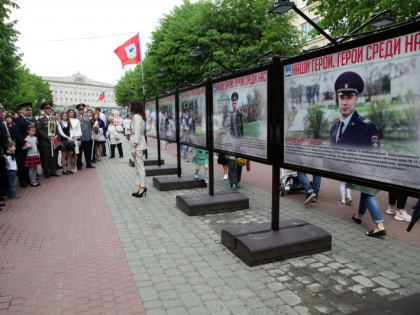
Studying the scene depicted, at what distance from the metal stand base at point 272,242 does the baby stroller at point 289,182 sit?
2917mm

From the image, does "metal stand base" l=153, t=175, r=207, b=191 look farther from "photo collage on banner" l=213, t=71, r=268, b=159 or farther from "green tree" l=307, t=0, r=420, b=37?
"green tree" l=307, t=0, r=420, b=37

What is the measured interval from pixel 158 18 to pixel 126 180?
75.2ft

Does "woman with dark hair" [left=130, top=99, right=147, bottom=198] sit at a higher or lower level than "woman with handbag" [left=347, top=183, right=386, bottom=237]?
higher

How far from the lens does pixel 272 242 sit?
421 cm

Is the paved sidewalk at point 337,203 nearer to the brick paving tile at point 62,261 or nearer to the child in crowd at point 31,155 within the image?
the brick paving tile at point 62,261

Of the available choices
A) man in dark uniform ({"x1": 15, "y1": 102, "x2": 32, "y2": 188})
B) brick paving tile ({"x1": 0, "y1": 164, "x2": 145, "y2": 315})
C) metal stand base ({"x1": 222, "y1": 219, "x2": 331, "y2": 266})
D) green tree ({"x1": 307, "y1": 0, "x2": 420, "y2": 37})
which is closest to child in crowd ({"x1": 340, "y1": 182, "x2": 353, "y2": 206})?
metal stand base ({"x1": 222, "y1": 219, "x2": 331, "y2": 266})

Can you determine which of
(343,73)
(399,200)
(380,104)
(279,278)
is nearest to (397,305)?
(279,278)

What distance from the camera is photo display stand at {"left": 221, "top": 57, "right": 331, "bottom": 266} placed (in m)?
4.12

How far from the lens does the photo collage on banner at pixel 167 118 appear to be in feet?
29.5

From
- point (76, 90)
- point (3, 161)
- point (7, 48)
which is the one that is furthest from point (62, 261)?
point (76, 90)

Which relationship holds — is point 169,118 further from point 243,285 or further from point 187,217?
point 243,285

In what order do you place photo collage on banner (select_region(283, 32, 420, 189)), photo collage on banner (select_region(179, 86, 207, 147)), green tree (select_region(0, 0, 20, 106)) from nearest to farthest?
photo collage on banner (select_region(283, 32, 420, 189)) → photo collage on banner (select_region(179, 86, 207, 147)) → green tree (select_region(0, 0, 20, 106))

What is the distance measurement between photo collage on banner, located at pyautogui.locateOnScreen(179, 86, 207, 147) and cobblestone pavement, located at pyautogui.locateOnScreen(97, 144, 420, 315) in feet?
6.18

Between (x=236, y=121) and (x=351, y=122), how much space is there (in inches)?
89.2
